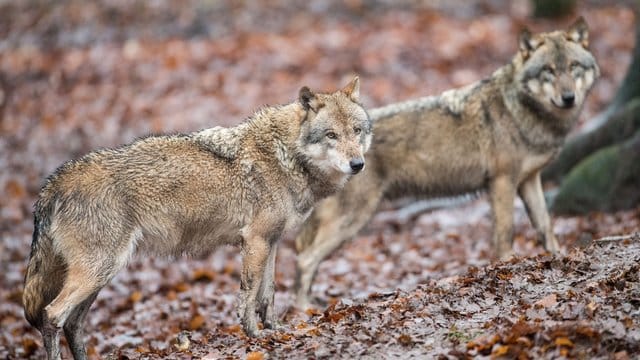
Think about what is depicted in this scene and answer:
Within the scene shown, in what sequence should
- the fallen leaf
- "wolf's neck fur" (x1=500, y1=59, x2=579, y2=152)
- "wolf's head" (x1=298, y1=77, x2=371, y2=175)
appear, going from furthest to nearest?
"wolf's neck fur" (x1=500, y1=59, x2=579, y2=152) → "wolf's head" (x1=298, y1=77, x2=371, y2=175) → the fallen leaf

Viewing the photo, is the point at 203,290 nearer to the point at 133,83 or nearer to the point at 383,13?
the point at 133,83

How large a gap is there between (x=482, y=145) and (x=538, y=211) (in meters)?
1.10

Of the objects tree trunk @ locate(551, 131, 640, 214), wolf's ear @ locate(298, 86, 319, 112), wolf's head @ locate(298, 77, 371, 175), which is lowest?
tree trunk @ locate(551, 131, 640, 214)

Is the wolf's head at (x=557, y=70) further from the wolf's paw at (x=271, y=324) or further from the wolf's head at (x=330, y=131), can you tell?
the wolf's paw at (x=271, y=324)

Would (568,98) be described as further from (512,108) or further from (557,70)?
(512,108)

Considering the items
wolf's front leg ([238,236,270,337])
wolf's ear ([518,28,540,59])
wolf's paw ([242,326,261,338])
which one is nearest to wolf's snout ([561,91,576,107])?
wolf's ear ([518,28,540,59])

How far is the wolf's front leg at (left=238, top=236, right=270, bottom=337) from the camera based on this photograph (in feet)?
26.1

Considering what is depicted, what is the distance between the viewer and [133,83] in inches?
798

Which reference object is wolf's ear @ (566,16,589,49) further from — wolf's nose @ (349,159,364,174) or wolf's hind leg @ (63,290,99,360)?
wolf's hind leg @ (63,290,99,360)

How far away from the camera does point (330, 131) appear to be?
26.9ft

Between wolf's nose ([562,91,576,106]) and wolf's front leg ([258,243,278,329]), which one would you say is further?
wolf's nose ([562,91,576,106])

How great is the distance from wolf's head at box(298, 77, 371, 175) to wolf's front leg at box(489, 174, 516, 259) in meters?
2.98

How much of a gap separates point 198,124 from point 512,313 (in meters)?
12.3

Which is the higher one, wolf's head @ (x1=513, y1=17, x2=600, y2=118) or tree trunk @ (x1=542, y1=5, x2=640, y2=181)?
wolf's head @ (x1=513, y1=17, x2=600, y2=118)
